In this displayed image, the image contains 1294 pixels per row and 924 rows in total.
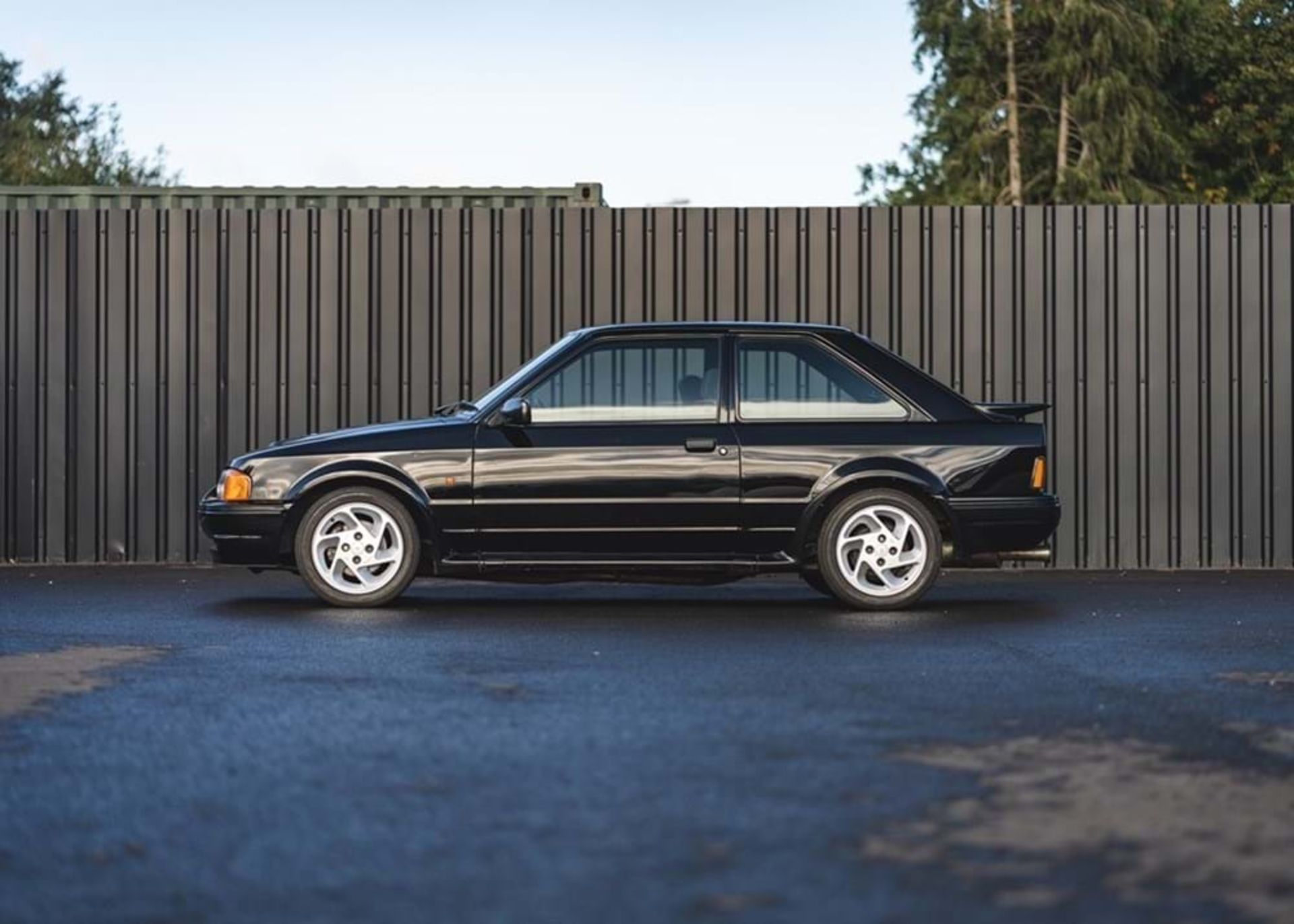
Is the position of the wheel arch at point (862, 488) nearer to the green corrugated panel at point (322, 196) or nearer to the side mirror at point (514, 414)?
the side mirror at point (514, 414)

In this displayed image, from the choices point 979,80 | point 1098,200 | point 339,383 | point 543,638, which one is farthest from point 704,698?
point 979,80

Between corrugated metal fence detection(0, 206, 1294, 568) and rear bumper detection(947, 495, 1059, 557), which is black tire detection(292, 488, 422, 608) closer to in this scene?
rear bumper detection(947, 495, 1059, 557)

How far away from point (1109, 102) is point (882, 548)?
42.1 m

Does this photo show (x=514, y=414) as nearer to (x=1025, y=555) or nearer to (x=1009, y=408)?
(x=1009, y=408)

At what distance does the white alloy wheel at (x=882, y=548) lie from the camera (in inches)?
456

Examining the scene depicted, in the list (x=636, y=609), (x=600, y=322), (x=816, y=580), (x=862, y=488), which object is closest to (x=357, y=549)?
Result: (x=636, y=609)

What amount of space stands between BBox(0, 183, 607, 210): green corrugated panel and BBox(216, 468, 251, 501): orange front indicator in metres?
5.29

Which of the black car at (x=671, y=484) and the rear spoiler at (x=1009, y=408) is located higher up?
the rear spoiler at (x=1009, y=408)

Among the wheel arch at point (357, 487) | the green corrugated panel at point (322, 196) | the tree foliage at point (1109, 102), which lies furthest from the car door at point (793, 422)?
the tree foliage at point (1109, 102)

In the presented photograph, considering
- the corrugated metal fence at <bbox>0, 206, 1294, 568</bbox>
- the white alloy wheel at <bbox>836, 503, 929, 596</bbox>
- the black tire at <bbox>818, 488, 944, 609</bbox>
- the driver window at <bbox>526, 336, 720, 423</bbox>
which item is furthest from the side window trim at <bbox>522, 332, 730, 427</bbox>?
the corrugated metal fence at <bbox>0, 206, 1294, 568</bbox>

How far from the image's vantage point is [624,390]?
1166 centimetres

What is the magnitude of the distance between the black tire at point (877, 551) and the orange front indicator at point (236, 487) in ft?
10.4

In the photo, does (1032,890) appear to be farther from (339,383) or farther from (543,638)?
(339,383)

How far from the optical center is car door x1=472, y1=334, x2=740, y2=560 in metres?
11.6
